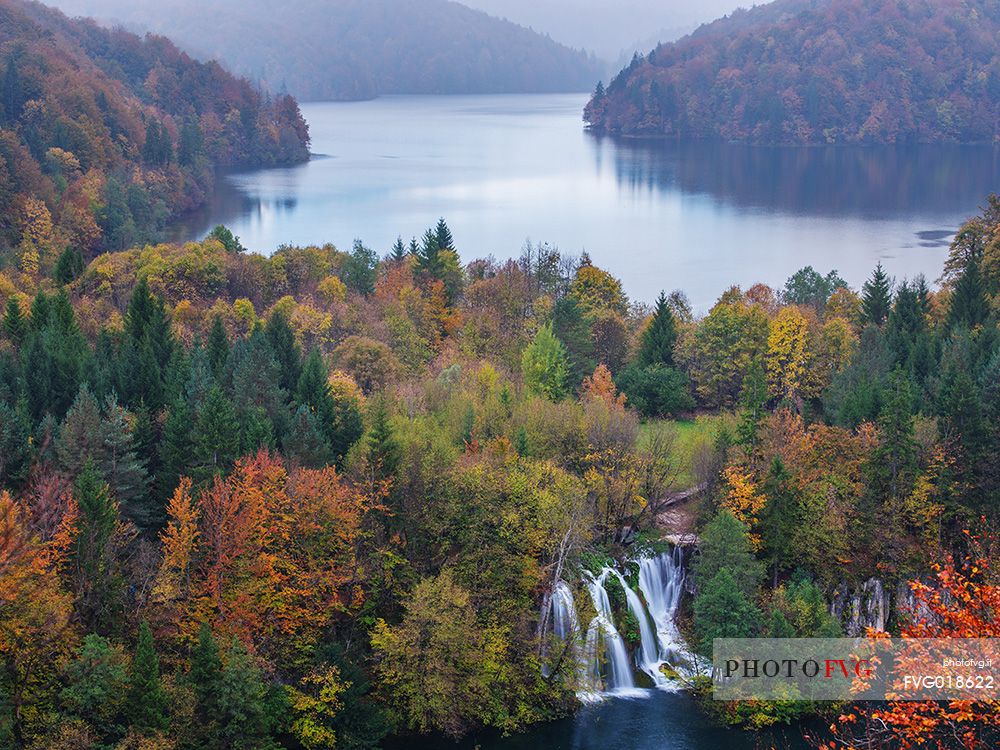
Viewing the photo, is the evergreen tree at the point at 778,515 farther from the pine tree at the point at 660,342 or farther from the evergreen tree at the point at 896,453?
the pine tree at the point at 660,342

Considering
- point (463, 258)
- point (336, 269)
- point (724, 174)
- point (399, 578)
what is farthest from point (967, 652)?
point (724, 174)

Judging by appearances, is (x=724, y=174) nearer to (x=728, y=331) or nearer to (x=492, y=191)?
(x=492, y=191)

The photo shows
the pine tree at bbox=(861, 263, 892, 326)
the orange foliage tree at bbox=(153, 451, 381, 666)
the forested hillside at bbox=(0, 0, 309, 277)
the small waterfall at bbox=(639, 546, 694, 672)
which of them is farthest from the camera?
the forested hillside at bbox=(0, 0, 309, 277)

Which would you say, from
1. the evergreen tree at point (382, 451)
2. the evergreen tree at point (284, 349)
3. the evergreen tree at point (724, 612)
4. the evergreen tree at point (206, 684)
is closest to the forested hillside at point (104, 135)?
the evergreen tree at point (284, 349)

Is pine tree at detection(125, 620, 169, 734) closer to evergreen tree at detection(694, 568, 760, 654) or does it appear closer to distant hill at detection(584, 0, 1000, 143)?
evergreen tree at detection(694, 568, 760, 654)

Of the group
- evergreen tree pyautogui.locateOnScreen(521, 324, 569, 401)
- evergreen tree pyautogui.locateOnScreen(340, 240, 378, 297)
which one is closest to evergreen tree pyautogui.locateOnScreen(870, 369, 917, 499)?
evergreen tree pyautogui.locateOnScreen(521, 324, 569, 401)

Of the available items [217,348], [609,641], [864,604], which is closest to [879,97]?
[217,348]

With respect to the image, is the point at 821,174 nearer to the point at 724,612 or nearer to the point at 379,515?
the point at 724,612
